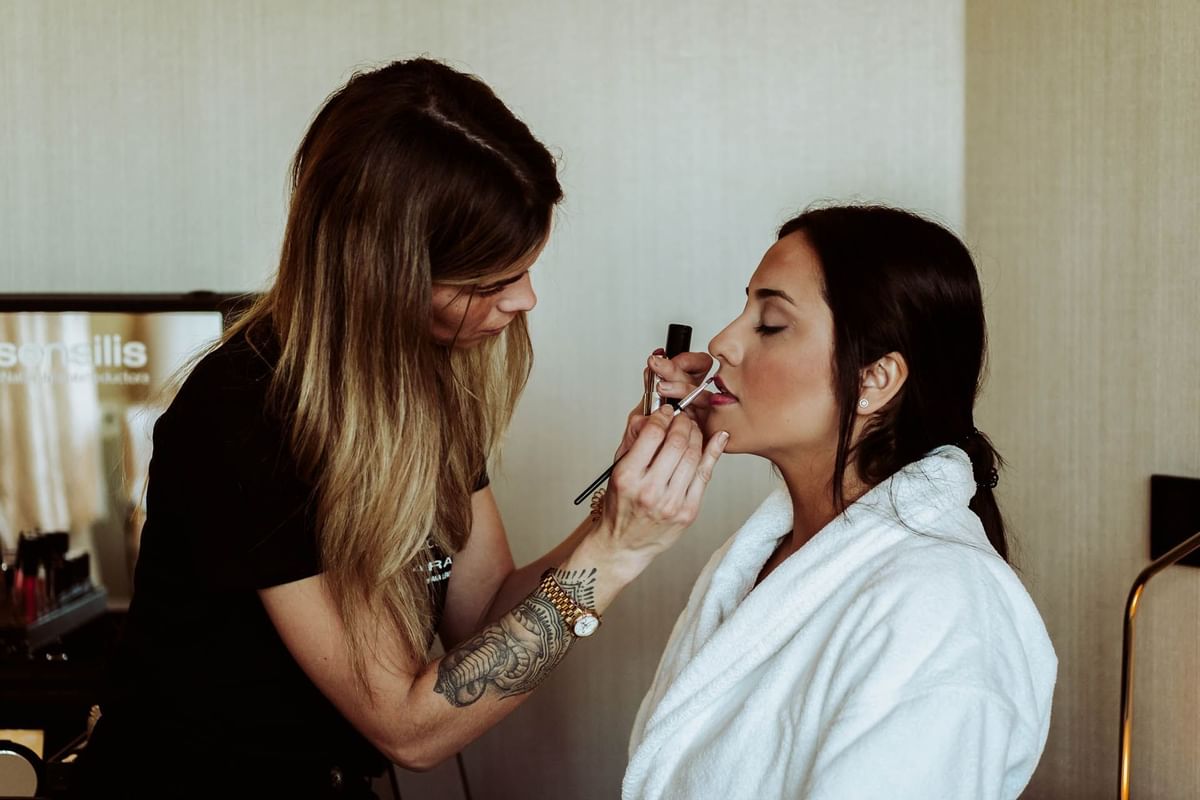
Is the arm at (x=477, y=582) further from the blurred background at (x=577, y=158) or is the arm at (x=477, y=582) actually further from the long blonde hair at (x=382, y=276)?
the blurred background at (x=577, y=158)

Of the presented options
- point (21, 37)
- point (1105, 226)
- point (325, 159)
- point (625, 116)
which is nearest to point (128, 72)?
point (21, 37)

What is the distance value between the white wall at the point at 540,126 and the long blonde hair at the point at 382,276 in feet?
3.49

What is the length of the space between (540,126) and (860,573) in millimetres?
1392

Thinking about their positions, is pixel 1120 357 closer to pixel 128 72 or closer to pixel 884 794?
pixel 884 794

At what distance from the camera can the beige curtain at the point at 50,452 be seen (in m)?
1.90

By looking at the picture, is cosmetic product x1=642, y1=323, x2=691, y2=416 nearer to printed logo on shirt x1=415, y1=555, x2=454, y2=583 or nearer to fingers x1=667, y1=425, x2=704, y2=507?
fingers x1=667, y1=425, x2=704, y2=507

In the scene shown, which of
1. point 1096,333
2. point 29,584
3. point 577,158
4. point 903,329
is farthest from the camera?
point 577,158

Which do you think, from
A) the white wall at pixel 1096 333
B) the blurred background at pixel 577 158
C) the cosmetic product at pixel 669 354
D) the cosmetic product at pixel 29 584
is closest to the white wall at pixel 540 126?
the blurred background at pixel 577 158

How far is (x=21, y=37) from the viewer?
2178 mm

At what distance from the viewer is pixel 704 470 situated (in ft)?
3.88

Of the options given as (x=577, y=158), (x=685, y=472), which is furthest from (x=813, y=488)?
(x=577, y=158)

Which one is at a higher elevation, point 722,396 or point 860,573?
point 722,396

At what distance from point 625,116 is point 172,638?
1451 millimetres

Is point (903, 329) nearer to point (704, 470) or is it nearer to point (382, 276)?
point (704, 470)
